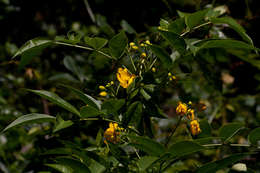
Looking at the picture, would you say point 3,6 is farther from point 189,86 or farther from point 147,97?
point 147,97

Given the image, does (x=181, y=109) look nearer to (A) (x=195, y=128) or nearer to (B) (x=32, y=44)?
(A) (x=195, y=128)

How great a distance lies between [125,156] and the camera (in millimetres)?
835

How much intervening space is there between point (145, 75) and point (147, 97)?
6 centimetres

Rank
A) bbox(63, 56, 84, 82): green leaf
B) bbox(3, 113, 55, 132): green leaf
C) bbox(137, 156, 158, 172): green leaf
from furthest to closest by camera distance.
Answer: bbox(63, 56, 84, 82): green leaf < bbox(3, 113, 55, 132): green leaf < bbox(137, 156, 158, 172): green leaf

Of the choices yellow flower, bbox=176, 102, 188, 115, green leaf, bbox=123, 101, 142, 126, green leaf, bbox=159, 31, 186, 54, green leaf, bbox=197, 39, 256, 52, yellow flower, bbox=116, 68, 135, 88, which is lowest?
yellow flower, bbox=176, 102, 188, 115

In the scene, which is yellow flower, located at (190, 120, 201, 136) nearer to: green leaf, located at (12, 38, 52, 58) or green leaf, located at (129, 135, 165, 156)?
green leaf, located at (129, 135, 165, 156)

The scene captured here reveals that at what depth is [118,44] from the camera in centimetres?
87

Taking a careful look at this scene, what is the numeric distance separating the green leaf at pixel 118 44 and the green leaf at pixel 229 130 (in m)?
0.35

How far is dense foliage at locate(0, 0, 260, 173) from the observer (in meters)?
0.83

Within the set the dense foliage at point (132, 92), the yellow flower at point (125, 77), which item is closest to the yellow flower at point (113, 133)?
the dense foliage at point (132, 92)

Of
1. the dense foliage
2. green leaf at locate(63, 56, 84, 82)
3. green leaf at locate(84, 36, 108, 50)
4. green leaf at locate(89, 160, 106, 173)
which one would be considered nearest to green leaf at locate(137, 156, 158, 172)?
the dense foliage

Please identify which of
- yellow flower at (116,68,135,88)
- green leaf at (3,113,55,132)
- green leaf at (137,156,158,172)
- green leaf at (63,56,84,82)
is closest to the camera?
green leaf at (137,156,158,172)

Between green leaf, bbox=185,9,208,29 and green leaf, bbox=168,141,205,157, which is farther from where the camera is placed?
green leaf, bbox=185,9,208,29

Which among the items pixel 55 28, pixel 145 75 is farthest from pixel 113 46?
pixel 55 28
